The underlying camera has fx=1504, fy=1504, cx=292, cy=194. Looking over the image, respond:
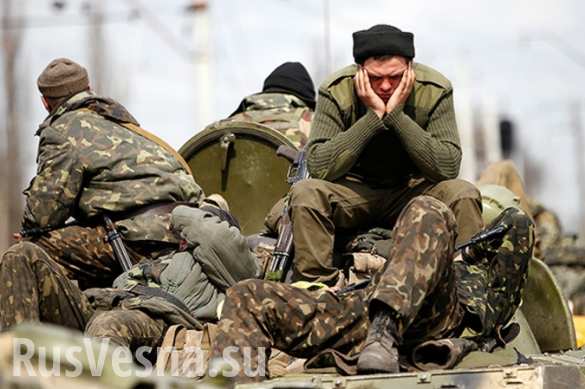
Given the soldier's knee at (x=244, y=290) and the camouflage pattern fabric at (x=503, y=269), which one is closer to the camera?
the soldier's knee at (x=244, y=290)

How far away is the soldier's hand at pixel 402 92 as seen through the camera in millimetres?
7438

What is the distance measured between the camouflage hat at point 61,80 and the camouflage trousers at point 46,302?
1915mm

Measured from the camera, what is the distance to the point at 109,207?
29.2ft

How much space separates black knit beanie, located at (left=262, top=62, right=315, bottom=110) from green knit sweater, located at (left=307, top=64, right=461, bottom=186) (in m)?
3.68

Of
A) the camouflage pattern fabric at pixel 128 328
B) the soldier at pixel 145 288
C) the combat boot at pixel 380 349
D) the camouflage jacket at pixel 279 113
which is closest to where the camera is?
the combat boot at pixel 380 349

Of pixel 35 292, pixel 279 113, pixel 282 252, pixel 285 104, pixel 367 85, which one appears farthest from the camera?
pixel 285 104

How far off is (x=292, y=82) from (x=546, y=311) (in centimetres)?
372

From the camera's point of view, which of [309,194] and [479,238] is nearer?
[479,238]

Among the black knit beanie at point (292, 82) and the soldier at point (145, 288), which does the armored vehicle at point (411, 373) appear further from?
the black knit beanie at point (292, 82)

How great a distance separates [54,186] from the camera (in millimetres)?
8773

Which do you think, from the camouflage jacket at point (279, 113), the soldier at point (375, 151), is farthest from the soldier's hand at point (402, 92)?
the camouflage jacket at point (279, 113)

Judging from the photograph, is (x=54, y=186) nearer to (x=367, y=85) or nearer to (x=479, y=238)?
(x=367, y=85)

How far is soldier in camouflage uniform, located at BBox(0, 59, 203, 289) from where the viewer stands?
29.0ft

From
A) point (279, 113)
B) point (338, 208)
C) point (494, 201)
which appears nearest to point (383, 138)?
point (338, 208)
